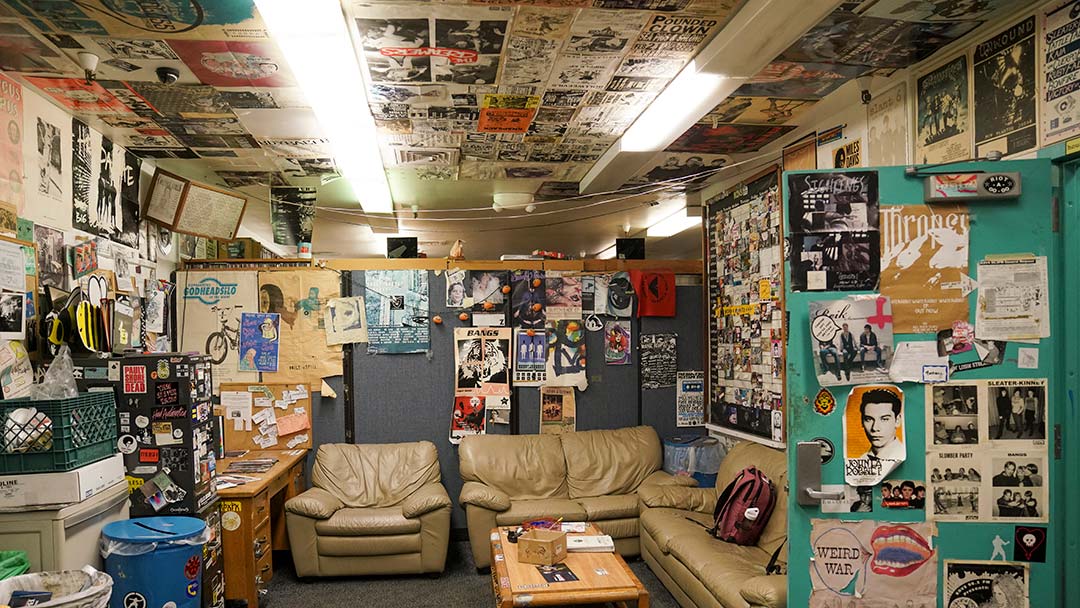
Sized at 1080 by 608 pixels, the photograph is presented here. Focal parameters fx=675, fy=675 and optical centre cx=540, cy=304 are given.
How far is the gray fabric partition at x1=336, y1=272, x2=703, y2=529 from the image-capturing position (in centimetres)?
527

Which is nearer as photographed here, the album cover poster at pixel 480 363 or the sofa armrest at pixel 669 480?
the sofa armrest at pixel 669 480

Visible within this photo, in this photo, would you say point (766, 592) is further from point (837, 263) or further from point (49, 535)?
point (49, 535)

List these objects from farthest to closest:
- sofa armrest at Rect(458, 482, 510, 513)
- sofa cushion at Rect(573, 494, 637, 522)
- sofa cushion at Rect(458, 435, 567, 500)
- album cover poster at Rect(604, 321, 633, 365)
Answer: album cover poster at Rect(604, 321, 633, 365) → sofa cushion at Rect(458, 435, 567, 500) → sofa cushion at Rect(573, 494, 637, 522) → sofa armrest at Rect(458, 482, 510, 513)

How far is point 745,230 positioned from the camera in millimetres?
4699

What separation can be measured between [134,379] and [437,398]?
234 cm

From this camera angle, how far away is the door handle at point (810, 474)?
99.5 inches

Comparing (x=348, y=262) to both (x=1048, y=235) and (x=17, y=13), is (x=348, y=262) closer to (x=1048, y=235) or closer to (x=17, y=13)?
(x=17, y=13)

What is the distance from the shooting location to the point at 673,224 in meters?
7.29

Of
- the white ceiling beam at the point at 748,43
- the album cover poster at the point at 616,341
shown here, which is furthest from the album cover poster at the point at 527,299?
the white ceiling beam at the point at 748,43

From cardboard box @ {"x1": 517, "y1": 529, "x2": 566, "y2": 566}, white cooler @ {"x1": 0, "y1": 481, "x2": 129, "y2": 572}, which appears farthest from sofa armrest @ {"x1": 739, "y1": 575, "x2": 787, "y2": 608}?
white cooler @ {"x1": 0, "y1": 481, "x2": 129, "y2": 572}

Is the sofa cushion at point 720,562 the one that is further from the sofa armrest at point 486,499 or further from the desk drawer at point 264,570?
the desk drawer at point 264,570

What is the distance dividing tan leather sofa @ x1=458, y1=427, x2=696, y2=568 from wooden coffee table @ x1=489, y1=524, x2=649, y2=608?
2.78ft

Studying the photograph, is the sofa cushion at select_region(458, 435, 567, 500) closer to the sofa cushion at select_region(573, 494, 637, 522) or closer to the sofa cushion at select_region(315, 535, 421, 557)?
the sofa cushion at select_region(573, 494, 637, 522)

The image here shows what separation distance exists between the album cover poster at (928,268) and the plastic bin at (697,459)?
2.77 m
